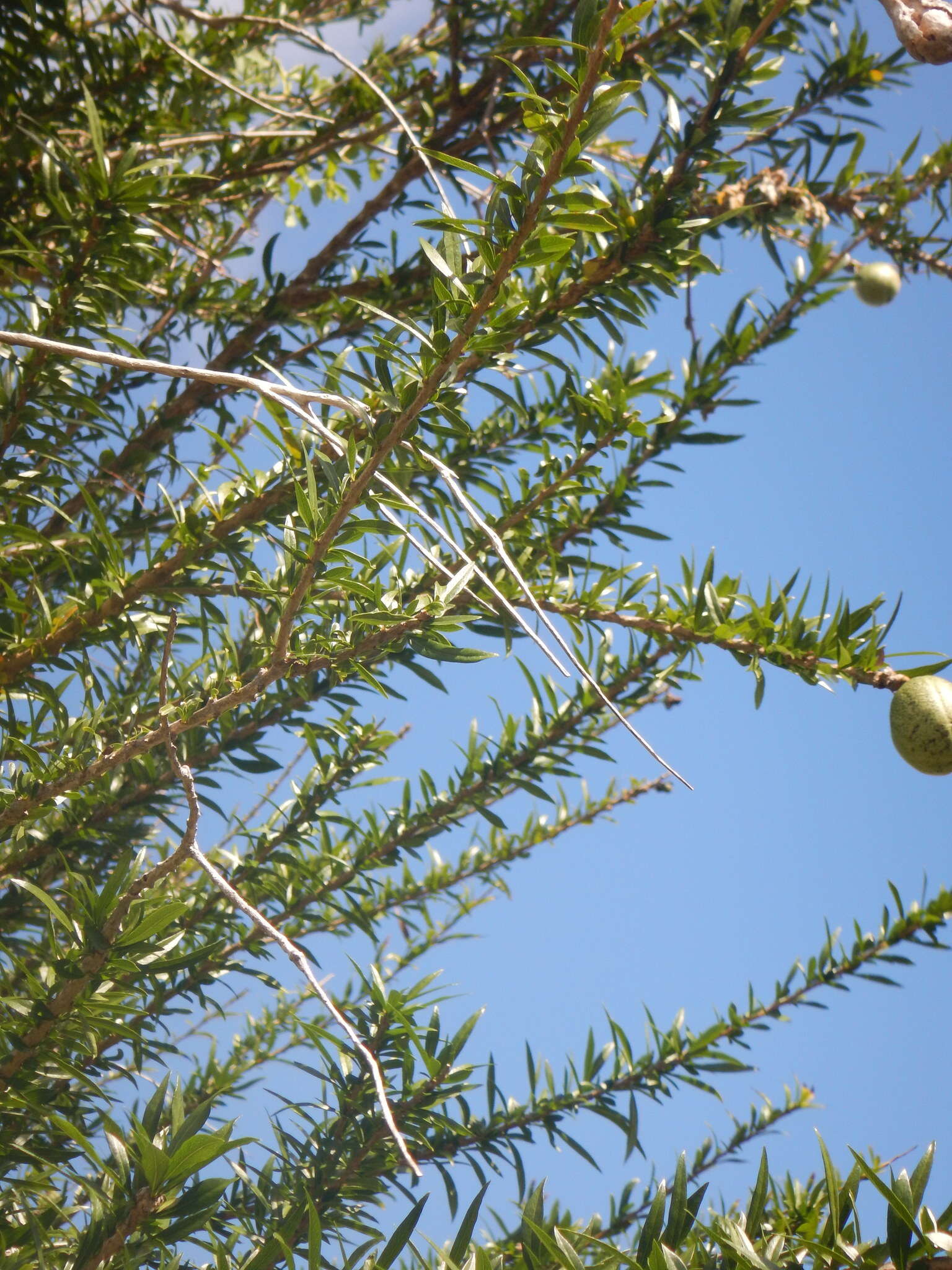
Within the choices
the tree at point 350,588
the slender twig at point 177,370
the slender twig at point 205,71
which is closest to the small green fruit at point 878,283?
the tree at point 350,588

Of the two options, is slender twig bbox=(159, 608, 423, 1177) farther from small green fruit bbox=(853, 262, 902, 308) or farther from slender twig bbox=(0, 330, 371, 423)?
small green fruit bbox=(853, 262, 902, 308)

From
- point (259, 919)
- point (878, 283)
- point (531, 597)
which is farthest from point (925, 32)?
point (878, 283)

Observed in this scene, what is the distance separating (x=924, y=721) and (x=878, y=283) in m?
0.89

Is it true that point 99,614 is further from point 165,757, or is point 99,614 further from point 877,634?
point 877,634

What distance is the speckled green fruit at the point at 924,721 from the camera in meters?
0.58

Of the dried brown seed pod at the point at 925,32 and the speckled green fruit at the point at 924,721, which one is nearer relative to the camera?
the dried brown seed pod at the point at 925,32

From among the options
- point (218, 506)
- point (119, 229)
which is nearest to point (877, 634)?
point (218, 506)

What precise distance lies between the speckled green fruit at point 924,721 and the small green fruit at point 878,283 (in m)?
0.83

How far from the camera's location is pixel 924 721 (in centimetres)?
59

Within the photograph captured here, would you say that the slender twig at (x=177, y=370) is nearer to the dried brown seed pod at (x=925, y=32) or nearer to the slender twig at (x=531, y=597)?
the slender twig at (x=531, y=597)

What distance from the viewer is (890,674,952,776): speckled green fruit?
583 millimetres

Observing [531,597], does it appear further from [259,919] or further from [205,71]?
[205,71]

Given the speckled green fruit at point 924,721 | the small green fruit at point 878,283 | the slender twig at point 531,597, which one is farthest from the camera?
the small green fruit at point 878,283

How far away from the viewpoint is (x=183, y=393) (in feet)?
3.23
